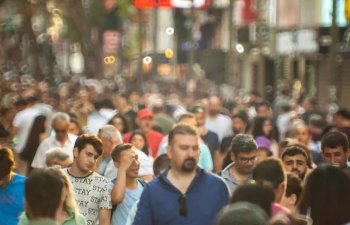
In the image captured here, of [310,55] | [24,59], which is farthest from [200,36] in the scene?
[310,55]

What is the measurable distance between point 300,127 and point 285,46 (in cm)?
3804

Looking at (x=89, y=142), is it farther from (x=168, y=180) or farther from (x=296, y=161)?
(x=168, y=180)

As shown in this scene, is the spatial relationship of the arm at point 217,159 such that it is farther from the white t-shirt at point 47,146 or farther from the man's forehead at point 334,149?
the man's forehead at point 334,149

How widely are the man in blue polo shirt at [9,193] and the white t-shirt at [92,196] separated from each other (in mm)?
635

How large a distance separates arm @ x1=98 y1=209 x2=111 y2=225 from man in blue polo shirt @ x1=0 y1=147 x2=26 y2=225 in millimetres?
774

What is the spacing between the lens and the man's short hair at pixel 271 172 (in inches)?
389

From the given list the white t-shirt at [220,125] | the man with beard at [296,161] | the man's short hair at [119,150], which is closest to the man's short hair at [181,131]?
the man's short hair at [119,150]

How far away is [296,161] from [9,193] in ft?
9.04

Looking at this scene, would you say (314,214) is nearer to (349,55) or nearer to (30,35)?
(349,55)

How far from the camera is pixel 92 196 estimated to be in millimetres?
12898

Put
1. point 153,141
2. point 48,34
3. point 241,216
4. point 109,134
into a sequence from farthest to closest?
point 48,34 → point 153,141 → point 109,134 → point 241,216

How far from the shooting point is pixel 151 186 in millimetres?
10836

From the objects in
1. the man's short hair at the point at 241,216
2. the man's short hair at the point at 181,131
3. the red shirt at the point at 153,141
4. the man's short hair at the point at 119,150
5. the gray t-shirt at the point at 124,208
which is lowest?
the red shirt at the point at 153,141

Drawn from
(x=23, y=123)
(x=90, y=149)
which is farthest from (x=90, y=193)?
(x=23, y=123)
